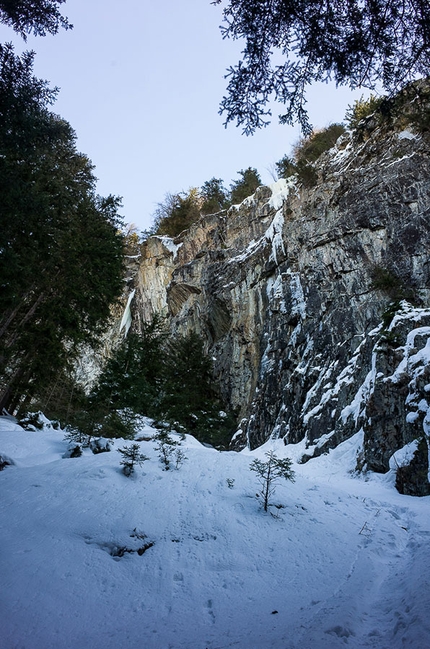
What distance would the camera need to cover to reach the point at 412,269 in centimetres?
1656

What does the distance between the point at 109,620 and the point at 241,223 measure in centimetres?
2938

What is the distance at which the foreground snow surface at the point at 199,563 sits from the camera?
9.75 ft

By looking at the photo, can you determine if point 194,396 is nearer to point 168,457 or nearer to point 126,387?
point 126,387

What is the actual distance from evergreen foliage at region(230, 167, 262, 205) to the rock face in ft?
15.5

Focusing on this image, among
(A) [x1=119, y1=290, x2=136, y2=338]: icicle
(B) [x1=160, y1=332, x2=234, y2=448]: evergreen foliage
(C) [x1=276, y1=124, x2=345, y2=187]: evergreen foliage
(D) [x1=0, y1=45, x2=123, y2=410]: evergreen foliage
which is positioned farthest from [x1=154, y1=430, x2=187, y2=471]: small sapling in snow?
(A) [x1=119, y1=290, x2=136, y2=338]: icicle

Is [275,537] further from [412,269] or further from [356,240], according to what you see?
[356,240]

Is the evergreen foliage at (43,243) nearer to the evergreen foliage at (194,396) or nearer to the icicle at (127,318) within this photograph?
the evergreen foliage at (194,396)

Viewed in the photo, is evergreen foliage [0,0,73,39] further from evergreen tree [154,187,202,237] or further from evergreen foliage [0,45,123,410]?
evergreen tree [154,187,202,237]

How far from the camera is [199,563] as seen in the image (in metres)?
4.26

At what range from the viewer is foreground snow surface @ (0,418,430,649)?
9.75ft

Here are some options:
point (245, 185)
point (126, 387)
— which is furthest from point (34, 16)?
point (245, 185)

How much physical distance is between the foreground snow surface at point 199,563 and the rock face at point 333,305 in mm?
3199

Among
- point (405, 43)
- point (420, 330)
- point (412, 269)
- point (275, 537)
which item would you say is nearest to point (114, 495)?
point (275, 537)

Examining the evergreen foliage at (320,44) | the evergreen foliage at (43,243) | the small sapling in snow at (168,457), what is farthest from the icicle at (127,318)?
the evergreen foliage at (320,44)
